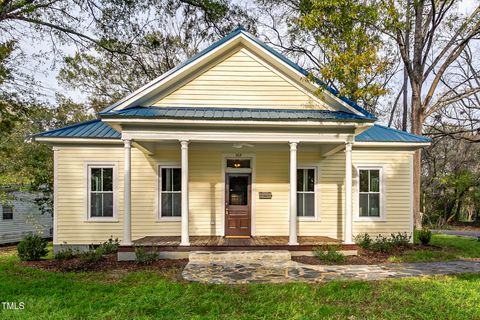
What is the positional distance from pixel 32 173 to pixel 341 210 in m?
15.2

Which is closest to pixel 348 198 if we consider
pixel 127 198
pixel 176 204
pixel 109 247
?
pixel 176 204

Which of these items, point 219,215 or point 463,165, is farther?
point 463,165

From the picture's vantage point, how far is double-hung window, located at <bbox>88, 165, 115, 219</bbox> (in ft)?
34.9

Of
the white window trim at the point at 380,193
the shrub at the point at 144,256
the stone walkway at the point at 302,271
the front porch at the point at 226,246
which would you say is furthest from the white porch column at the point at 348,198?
the shrub at the point at 144,256

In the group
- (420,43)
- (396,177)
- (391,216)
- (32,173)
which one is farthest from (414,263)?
(32,173)

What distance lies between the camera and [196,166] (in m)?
10.9

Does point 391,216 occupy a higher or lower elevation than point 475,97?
Answer: lower

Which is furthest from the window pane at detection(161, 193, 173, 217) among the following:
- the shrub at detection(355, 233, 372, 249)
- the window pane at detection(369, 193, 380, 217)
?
the window pane at detection(369, 193, 380, 217)

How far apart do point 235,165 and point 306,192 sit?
276cm

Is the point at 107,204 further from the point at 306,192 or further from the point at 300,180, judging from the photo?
the point at 306,192

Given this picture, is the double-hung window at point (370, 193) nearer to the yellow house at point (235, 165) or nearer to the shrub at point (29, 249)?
the yellow house at point (235, 165)

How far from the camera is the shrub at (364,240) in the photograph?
10.1 metres

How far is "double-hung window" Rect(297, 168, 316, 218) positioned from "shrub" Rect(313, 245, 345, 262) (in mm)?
2320

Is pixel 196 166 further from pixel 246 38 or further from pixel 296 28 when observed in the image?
pixel 296 28
